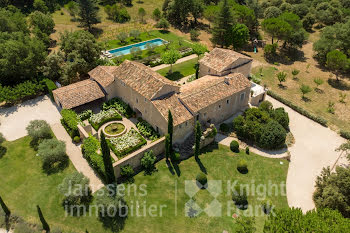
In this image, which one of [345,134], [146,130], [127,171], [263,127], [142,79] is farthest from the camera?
[345,134]

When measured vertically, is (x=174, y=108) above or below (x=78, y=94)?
above

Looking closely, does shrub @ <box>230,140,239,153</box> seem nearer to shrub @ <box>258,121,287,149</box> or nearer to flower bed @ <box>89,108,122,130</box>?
shrub @ <box>258,121,287,149</box>

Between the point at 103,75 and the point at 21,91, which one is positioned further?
the point at 103,75

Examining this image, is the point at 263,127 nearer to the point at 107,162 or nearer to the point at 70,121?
the point at 107,162

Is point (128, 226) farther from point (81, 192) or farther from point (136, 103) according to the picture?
point (136, 103)

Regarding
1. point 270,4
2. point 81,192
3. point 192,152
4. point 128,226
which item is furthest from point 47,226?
point 270,4

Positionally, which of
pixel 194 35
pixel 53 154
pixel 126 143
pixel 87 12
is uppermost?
pixel 87 12

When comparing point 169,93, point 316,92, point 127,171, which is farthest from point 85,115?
point 316,92
